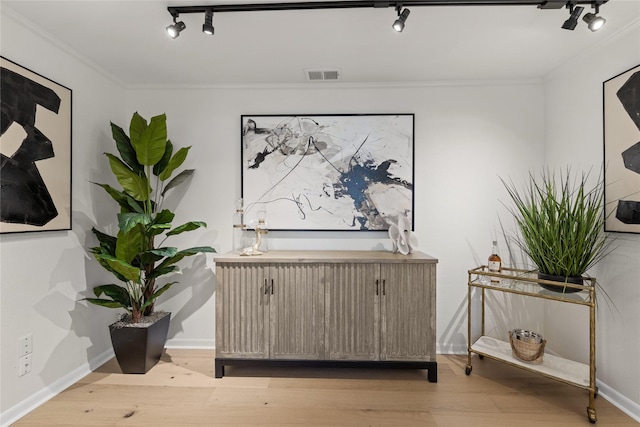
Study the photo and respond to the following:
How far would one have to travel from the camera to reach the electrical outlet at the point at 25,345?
1.84 metres

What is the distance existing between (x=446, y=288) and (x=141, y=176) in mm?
2783

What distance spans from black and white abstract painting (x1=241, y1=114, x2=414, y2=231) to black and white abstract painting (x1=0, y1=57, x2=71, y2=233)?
1290 mm

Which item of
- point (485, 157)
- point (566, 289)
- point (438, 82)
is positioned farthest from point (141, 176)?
point (566, 289)

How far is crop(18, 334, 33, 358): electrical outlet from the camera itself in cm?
184

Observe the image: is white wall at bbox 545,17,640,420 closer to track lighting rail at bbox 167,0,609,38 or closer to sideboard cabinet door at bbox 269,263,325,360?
track lighting rail at bbox 167,0,609,38

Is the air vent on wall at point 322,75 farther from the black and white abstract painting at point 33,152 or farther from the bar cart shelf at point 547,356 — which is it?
the bar cart shelf at point 547,356

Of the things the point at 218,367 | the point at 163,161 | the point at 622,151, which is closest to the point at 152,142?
the point at 163,161

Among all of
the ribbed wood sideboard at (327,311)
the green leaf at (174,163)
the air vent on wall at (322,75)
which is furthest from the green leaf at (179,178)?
the air vent on wall at (322,75)

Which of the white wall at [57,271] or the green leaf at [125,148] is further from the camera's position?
the green leaf at [125,148]

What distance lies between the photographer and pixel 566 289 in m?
1.98

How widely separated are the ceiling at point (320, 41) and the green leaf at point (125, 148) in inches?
23.0

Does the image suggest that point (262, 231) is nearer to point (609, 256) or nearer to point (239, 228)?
point (239, 228)

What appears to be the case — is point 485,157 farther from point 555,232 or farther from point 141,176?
point 141,176

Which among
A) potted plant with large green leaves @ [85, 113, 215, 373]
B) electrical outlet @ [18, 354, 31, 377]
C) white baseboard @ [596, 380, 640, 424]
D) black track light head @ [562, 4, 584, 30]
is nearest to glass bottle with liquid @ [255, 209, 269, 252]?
potted plant with large green leaves @ [85, 113, 215, 373]
